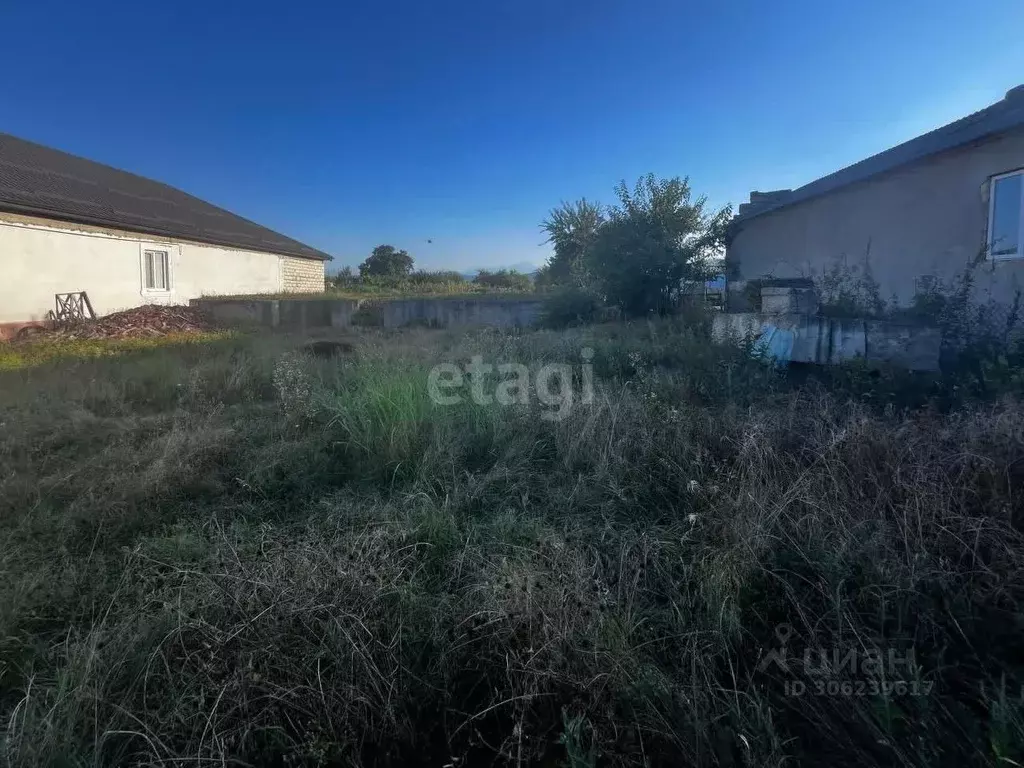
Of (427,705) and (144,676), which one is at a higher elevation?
(144,676)

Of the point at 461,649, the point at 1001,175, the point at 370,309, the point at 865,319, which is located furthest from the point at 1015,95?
the point at 370,309

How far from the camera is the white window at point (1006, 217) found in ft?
22.5

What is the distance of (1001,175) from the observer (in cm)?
707

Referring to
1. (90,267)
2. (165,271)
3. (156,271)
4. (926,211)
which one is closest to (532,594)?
(926,211)

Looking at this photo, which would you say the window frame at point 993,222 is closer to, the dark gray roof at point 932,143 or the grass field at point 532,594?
the dark gray roof at point 932,143

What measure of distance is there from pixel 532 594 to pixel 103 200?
1631cm

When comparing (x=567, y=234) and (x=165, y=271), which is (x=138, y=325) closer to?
(x=165, y=271)

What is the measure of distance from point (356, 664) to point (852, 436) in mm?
2763

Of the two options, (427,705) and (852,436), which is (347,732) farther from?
(852,436)

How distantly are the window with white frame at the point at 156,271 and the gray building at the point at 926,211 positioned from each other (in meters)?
14.1

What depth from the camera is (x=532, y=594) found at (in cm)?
184
